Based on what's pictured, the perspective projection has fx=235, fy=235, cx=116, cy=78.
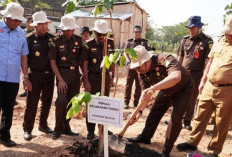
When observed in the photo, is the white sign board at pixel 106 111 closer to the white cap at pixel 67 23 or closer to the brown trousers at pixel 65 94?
the brown trousers at pixel 65 94

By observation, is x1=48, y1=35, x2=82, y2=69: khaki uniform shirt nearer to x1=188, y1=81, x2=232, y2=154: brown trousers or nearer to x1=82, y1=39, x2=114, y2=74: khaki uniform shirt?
x1=82, y1=39, x2=114, y2=74: khaki uniform shirt

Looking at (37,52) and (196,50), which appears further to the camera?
(196,50)

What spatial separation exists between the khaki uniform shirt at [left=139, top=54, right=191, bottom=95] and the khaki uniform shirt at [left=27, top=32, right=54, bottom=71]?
159 centimetres

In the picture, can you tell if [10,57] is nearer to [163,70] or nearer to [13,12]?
[13,12]

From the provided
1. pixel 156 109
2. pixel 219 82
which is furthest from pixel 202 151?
pixel 219 82

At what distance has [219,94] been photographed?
3.35 m

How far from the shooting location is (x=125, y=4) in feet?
65.9

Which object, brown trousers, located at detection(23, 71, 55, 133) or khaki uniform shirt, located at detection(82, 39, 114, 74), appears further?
khaki uniform shirt, located at detection(82, 39, 114, 74)

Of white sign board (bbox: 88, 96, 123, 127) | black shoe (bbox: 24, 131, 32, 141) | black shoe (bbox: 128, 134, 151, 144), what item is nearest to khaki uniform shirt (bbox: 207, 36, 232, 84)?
black shoe (bbox: 128, 134, 151, 144)

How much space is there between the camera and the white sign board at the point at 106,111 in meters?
2.45

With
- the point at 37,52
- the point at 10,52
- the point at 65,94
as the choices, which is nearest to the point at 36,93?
the point at 65,94

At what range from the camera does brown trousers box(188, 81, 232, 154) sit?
3326mm

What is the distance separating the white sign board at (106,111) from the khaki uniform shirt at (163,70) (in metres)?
0.92

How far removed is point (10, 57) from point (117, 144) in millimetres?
1961
